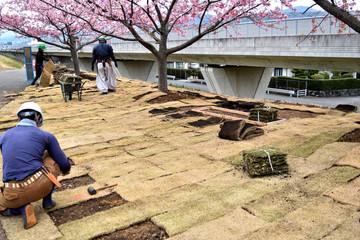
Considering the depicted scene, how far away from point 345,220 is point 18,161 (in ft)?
12.4

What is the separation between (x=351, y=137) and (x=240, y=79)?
1811cm

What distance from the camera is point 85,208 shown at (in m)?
4.41

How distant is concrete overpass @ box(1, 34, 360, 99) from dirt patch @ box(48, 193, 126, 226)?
483 inches

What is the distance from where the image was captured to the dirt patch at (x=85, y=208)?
4.16 meters

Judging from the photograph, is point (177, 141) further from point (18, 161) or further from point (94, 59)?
point (94, 59)

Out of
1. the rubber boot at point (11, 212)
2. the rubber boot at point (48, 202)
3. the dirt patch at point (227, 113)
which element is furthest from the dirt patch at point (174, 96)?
the rubber boot at point (11, 212)

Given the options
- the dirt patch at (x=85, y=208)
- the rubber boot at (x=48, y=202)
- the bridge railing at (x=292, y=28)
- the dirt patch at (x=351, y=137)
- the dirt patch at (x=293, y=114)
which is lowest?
the dirt patch at (x=85, y=208)

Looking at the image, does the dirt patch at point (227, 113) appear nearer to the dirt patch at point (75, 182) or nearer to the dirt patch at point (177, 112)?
the dirt patch at point (177, 112)

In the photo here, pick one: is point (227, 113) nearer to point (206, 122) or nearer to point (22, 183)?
point (206, 122)

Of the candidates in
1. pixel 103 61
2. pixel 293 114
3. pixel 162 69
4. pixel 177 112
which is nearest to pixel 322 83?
pixel 162 69

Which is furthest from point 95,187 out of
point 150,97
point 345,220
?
point 150,97

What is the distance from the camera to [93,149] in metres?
6.79

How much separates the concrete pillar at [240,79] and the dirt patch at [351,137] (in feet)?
56.0

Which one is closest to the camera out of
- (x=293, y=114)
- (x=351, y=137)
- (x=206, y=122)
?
(x=351, y=137)
